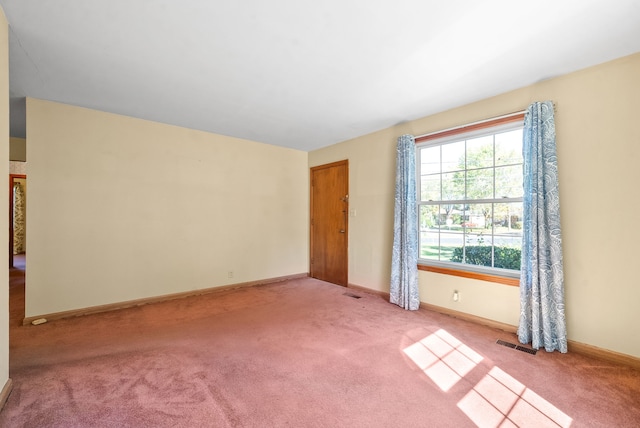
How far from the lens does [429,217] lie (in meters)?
3.74

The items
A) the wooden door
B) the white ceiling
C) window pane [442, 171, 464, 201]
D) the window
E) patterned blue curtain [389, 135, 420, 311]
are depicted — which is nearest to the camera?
the white ceiling

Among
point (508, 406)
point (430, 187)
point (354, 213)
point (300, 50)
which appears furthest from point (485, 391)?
point (354, 213)

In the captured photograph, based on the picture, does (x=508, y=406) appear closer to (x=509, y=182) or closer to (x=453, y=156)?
(x=509, y=182)

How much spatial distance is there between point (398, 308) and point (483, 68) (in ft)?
9.26

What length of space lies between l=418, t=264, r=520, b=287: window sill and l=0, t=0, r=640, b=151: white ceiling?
198 centimetres

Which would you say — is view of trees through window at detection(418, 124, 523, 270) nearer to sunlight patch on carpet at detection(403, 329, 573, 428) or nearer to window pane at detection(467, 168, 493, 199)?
window pane at detection(467, 168, 493, 199)

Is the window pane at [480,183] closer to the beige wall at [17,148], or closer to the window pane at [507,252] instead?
the window pane at [507,252]

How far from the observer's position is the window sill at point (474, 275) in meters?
2.88

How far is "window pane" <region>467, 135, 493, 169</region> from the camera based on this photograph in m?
3.18

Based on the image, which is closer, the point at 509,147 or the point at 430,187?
the point at 509,147

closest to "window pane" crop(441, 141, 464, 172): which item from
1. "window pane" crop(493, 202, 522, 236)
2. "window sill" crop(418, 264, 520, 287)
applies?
"window pane" crop(493, 202, 522, 236)

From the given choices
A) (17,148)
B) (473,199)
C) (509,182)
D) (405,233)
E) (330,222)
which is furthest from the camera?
(330,222)

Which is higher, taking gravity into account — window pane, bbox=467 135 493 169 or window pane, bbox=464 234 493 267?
window pane, bbox=467 135 493 169

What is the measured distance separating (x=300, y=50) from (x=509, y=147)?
245cm
